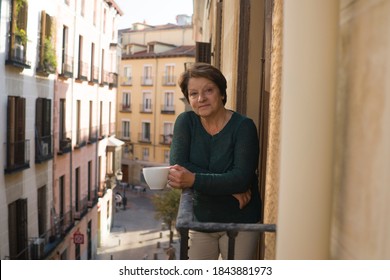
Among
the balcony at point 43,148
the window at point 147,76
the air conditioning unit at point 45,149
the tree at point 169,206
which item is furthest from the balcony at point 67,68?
the window at point 147,76

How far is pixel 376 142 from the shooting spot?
0.91 meters

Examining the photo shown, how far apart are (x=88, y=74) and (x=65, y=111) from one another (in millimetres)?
2952

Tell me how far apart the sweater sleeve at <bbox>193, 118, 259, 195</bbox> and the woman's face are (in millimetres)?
176

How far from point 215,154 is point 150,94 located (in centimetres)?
3044

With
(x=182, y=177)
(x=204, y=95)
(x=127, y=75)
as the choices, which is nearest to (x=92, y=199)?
(x=127, y=75)

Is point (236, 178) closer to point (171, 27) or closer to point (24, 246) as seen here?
point (24, 246)

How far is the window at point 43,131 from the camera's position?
1224 cm

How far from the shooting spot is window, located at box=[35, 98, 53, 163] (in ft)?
40.2

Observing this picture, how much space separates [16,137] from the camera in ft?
36.1

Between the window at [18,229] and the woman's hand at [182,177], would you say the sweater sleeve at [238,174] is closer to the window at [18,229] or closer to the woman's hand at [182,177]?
the woman's hand at [182,177]

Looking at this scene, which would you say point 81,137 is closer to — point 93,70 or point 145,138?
point 93,70

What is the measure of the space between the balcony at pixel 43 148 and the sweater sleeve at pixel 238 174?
11.1 meters

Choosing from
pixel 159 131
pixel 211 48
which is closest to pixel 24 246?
pixel 211 48

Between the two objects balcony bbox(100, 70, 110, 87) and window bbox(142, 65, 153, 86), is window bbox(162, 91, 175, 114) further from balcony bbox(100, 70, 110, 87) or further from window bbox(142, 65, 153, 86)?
balcony bbox(100, 70, 110, 87)
